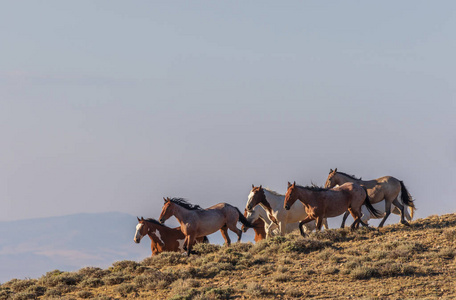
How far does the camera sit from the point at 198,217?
2170 centimetres

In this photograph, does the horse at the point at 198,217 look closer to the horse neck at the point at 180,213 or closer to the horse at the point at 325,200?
the horse neck at the point at 180,213

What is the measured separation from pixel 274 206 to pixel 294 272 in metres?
6.29

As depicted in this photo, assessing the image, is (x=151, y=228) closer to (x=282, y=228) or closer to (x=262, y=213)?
(x=262, y=213)

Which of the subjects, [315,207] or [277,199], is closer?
[315,207]

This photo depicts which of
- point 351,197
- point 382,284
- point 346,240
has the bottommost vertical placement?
point 382,284

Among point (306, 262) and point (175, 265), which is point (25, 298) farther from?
point (306, 262)

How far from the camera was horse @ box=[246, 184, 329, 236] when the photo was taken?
75.6 feet

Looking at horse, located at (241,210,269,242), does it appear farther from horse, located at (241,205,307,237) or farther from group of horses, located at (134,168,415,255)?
horse, located at (241,205,307,237)

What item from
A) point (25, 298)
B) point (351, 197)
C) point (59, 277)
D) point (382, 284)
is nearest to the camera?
point (382, 284)

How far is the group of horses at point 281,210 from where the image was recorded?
70.4 feet

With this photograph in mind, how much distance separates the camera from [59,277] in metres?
20.3

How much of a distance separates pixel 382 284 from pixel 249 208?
7919mm

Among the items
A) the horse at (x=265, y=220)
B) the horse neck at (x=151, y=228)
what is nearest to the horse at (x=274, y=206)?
the horse at (x=265, y=220)

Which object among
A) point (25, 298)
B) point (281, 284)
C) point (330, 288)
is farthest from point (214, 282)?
point (25, 298)
